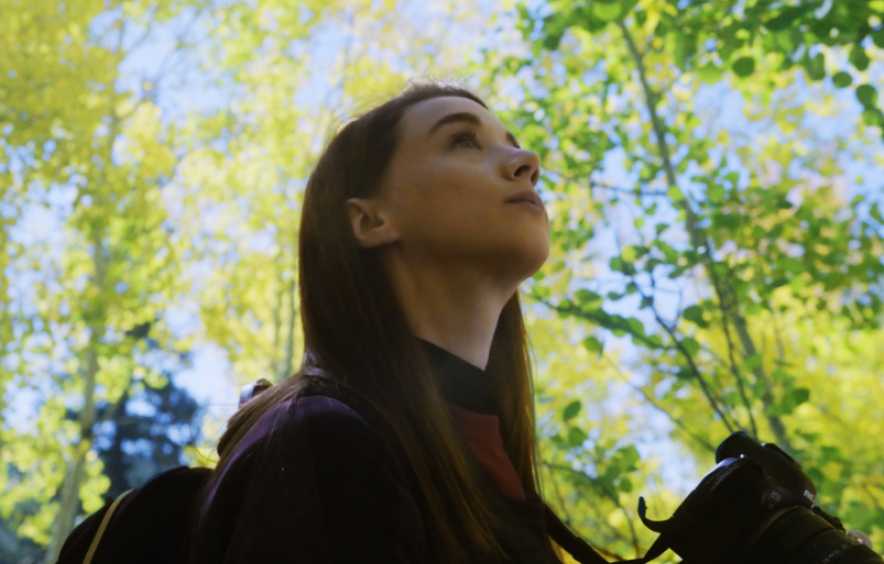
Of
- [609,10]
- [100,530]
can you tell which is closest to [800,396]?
[609,10]

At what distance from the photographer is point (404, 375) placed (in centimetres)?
99

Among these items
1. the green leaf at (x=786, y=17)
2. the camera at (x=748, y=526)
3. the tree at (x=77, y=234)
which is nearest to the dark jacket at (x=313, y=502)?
the camera at (x=748, y=526)

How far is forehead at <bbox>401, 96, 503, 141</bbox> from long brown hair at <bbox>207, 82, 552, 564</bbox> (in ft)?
0.08

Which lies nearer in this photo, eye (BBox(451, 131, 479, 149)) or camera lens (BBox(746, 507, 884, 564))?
camera lens (BBox(746, 507, 884, 564))

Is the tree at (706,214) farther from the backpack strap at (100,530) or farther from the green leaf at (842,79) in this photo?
the backpack strap at (100,530)

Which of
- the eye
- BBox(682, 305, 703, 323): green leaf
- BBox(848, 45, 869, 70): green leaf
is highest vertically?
BBox(848, 45, 869, 70): green leaf

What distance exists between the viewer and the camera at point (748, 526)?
0.83m

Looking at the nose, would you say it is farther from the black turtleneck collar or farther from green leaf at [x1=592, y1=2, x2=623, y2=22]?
green leaf at [x1=592, y1=2, x2=623, y2=22]

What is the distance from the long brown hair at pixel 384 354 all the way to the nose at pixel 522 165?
0.24 metres

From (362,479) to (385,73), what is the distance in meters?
6.05

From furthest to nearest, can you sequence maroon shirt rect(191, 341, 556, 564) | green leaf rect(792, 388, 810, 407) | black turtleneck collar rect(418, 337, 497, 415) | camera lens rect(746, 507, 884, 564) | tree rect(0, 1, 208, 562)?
tree rect(0, 1, 208, 562) → green leaf rect(792, 388, 810, 407) → black turtleneck collar rect(418, 337, 497, 415) → camera lens rect(746, 507, 884, 564) → maroon shirt rect(191, 341, 556, 564)

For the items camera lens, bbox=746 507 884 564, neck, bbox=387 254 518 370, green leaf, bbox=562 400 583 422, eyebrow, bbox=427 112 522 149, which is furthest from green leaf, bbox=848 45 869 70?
camera lens, bbox=746 507 884 564

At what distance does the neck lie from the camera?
115cm

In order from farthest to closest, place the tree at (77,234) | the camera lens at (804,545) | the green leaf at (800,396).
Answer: the tree at (77,234) < the green leaf at (800,396) < the camera lens at (804,545)
